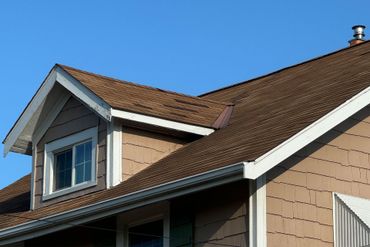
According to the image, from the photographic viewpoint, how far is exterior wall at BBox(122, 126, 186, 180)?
1695 centimetres

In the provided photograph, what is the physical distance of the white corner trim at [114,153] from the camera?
1673cm

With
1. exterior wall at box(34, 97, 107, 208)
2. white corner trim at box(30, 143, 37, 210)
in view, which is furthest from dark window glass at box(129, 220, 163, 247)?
white corner trim at box(30, 143, 37, 210)

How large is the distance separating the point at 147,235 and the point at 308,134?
3091 millimetres

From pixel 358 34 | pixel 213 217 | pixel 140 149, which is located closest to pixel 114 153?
pixel 140 149

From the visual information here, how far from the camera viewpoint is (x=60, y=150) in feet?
59.3

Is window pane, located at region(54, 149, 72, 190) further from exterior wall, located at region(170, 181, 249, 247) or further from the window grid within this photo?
exterior wall, located at region(170, 181, 249, 247)

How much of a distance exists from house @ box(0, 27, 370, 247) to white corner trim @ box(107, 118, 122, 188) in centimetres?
2

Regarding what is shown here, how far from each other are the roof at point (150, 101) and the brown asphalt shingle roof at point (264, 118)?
44 centimetres

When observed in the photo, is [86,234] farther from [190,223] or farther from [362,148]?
[362,148]

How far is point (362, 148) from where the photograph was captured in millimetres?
15680

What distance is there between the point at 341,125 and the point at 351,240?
1.71 meters

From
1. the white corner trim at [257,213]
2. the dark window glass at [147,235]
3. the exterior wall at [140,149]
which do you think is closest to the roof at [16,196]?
the exterior wall at [140,149]

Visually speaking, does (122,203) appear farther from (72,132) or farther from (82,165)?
(72,132)

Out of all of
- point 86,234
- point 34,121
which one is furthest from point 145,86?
point 86,234
